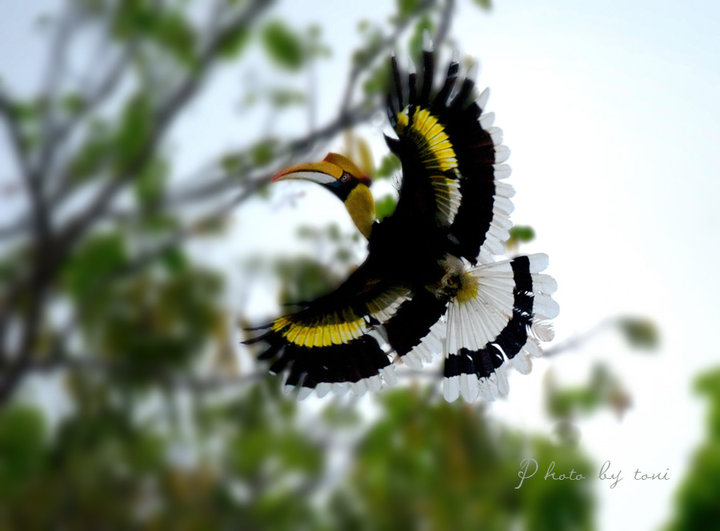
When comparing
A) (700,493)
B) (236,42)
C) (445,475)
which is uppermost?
(236,42)

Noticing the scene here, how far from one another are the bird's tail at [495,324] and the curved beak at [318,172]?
181 mm

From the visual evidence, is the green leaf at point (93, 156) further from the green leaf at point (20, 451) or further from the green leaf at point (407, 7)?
the green leaf at point (407, 7)

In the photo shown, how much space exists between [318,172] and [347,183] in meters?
0.03

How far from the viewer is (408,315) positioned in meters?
0.64

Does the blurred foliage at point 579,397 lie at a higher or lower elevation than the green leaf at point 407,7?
lower

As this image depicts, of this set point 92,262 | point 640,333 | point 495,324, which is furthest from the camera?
point 92,262

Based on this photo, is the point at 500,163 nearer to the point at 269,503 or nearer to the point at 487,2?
the point at 487,2

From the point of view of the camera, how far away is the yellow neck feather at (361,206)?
1.89 feet

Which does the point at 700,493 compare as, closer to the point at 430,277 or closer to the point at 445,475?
the point at 445,475

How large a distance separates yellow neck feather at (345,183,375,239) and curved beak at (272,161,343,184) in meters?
0.02

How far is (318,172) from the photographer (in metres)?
0.59

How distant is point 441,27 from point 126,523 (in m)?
0.80

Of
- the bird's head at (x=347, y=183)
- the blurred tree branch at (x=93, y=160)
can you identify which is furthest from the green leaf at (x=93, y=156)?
the bird's head at (x=347, y=183)

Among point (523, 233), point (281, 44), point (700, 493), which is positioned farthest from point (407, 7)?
point (700, 493)
